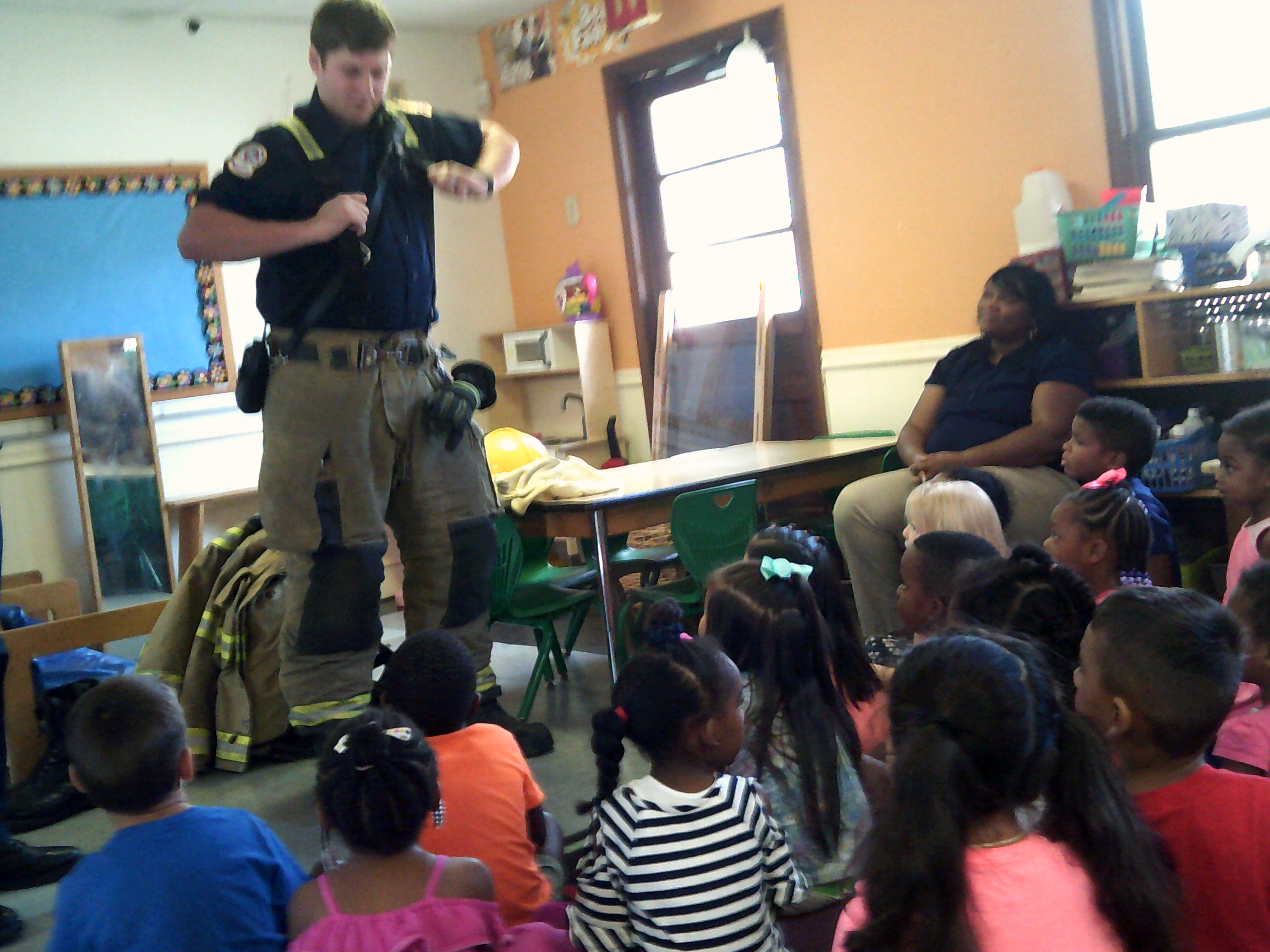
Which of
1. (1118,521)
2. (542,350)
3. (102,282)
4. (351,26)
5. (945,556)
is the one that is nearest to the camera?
(945,556)

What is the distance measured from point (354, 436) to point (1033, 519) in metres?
1.89

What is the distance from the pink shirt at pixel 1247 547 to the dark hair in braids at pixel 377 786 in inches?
62.2

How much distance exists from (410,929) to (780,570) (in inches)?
30.7

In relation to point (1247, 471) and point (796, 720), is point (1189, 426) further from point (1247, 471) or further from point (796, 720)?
point (796, 720)

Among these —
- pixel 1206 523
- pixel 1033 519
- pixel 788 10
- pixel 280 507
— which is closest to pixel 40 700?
pixel 280 507

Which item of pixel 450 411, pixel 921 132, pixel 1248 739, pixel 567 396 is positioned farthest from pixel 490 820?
pixel 567 396

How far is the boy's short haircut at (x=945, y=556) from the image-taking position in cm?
210

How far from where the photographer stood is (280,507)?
8.67ft

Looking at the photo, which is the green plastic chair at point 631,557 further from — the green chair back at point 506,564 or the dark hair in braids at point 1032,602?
the dark hair in braids at point 1032,602

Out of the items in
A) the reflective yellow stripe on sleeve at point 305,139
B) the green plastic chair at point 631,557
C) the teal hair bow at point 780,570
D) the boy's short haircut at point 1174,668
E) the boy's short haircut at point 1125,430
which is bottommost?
the green plastic chair at point 631,557

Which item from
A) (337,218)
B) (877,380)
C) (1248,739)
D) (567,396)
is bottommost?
(1248,739)

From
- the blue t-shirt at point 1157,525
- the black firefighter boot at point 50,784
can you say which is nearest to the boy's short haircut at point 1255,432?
the blue t-shirt at point 1157,525

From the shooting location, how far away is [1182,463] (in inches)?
140

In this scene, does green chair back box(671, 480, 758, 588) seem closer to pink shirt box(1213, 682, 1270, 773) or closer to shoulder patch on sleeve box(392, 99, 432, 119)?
shoulder patch on sleeve box(392, 99, 432, 119)
